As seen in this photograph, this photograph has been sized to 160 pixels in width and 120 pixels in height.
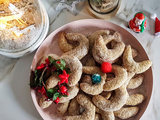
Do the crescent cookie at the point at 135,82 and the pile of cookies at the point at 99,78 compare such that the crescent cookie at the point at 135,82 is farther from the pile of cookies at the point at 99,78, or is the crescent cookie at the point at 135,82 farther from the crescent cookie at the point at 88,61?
the crescent cookie at the point at 88,61

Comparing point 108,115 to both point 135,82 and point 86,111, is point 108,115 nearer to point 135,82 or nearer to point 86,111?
point 86,111

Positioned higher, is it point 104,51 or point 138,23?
point 138,23

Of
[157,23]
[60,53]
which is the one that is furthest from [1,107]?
[157,23]

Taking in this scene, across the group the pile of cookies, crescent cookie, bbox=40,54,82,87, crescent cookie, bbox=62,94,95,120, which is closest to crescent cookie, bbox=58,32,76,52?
the pile of cookies

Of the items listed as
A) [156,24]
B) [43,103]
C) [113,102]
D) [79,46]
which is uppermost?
[156,24]

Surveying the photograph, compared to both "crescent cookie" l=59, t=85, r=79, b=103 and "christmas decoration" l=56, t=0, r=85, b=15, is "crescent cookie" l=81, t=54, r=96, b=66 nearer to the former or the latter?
"crescent cookie" l=59, t=85, r=79, b=103

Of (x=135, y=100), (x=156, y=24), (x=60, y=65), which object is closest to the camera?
(x=60, y=65)

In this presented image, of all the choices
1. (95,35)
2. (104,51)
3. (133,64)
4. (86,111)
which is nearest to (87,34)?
(95,35)
